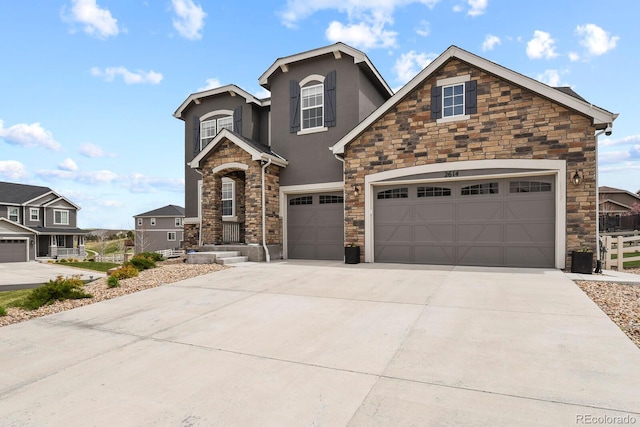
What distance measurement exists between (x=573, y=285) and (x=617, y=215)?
32.7 m

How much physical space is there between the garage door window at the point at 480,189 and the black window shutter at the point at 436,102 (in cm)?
246

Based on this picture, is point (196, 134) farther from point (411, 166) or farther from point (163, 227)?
point (163, 227)

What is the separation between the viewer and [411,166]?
11.2 meters

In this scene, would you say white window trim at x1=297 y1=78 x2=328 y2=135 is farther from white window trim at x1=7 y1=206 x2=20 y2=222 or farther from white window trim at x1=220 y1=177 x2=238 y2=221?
white window trim at x1=7 y1=206 x2=20 y2=222

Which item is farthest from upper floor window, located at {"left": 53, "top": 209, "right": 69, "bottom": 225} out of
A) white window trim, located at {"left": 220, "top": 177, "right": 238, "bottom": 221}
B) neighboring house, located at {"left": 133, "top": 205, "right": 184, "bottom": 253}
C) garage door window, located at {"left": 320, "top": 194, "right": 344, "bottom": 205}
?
garage door window, located at {"left": 320, "top": 194, "right": 344, "bottom": 205}

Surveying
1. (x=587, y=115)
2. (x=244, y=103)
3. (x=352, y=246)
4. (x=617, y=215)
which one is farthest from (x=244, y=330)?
(x=617, y=215)

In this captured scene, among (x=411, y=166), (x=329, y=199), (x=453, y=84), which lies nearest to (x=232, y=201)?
(x=329, y=199)

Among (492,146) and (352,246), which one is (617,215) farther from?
(352,246)

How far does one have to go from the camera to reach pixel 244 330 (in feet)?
17.3

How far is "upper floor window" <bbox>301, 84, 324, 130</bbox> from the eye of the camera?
1384 centimetres

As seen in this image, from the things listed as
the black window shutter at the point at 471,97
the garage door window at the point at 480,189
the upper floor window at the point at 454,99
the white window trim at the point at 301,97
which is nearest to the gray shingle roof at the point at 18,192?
the white window trim at the point at 301,97

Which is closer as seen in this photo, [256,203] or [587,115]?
[587,115]

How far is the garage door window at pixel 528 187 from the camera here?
9859 mm

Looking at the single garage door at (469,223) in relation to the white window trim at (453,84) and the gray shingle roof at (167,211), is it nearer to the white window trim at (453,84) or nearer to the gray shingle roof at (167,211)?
the white window trim at (453,84)
